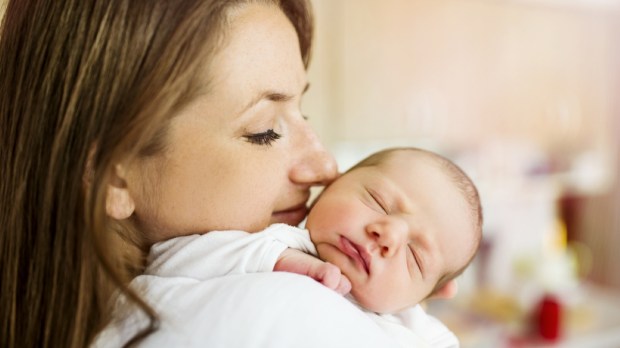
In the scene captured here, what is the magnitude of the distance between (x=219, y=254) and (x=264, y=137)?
147mm

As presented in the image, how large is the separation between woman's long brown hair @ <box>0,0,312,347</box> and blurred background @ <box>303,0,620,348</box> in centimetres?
148

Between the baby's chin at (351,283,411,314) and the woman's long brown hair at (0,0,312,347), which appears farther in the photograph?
the baby's chin at (351,283,411,314)

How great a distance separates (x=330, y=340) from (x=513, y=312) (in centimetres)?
225

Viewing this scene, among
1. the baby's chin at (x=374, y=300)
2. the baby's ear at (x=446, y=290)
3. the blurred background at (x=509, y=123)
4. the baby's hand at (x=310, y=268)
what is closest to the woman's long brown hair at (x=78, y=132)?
the baby's hand at (x=310, y=268)

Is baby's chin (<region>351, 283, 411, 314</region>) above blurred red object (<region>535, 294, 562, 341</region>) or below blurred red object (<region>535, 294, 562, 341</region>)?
above

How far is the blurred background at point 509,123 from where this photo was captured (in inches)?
86.8

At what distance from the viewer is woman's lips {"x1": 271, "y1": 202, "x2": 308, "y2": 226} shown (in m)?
0.76

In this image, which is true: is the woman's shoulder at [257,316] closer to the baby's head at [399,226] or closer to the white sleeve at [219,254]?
the white sleeve at [219,254]

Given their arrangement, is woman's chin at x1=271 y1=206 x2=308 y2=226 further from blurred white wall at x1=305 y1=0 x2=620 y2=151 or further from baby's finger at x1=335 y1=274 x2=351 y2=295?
blurred white wall at x1=305 y1=0 x2=620 y2=151

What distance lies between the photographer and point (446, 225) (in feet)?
2.60

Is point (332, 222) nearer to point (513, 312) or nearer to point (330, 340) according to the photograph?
point (330, 340)

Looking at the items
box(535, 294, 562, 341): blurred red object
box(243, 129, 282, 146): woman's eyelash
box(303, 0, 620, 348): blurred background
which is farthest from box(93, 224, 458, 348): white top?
box(535, 294, 562, 341): blurred red object

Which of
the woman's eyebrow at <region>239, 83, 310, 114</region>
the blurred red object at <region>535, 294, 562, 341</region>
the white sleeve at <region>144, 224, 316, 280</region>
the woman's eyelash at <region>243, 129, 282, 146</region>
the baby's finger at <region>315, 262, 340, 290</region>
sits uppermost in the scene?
the woman's eyebrow at <region>239, 83, 310, 114</region>

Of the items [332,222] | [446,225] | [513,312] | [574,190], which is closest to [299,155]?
[332,222]
